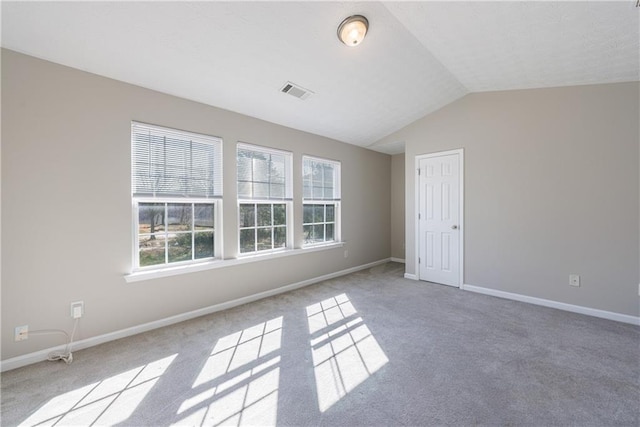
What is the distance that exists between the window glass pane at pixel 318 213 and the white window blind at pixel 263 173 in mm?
617

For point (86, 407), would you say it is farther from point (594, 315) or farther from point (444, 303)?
point (594, 315)

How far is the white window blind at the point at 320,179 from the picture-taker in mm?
4215

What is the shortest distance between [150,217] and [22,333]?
4.10 feet

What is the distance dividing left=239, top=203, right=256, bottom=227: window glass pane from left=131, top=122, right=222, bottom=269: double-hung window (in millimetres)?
331

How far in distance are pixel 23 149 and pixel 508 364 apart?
4099 millimetres

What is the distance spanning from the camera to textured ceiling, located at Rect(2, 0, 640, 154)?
199 cm

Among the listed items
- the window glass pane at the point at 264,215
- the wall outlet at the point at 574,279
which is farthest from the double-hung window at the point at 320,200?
the wall outlet at the point at 574,279

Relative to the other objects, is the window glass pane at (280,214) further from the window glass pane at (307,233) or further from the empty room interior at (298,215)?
the window glass pane at (307,233)

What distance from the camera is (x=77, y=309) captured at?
2311 millimetres

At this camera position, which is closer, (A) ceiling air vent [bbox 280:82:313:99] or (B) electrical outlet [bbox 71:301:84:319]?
(B) electrical outlet [bbox 71:301:84:319]

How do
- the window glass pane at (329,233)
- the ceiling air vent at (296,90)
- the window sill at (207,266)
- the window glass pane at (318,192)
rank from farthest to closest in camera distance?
1. the window glass pane at (329,233)
2. the window glass pane at (318,192)
3. the ceiling air vent at (296,90)
4. the window sill at (207,266)

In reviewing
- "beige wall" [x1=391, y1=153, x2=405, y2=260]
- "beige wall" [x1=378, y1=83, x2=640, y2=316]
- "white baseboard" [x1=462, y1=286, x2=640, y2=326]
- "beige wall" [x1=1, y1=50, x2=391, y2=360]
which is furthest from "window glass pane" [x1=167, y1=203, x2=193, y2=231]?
"beige wall" [x1=391, y1=153, x2=405, y2=260]

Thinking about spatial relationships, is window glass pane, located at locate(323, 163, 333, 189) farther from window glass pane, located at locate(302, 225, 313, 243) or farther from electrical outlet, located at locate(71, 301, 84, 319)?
electrical outlet, located at locate(71, 301, 84, 319)

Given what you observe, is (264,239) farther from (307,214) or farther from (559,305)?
(559,305)
